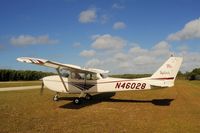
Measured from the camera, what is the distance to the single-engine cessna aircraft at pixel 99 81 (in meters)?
15.9

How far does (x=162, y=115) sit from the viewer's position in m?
12.1

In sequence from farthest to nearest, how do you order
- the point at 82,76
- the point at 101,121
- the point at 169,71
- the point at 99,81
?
the point at 82,76
the point at 99,81
the point at 169,71
the point at 101,121

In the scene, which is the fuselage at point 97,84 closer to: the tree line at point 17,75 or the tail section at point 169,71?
the tail section at point 169,71

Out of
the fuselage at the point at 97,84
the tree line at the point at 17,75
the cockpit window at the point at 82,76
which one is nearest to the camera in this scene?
the fuselage at the point at 97,84

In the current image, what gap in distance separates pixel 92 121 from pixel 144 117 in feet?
8.00

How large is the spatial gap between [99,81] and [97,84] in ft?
0.76

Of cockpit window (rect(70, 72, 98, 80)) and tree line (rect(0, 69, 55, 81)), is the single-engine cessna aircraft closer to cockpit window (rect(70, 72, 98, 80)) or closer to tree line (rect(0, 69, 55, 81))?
cockpit window (rect(70, 72, 98, 80))

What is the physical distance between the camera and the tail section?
623 inches

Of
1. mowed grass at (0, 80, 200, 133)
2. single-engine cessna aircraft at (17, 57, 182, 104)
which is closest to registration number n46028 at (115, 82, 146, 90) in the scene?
single-engine cessna aircraft at (17, 57, 182, 104)

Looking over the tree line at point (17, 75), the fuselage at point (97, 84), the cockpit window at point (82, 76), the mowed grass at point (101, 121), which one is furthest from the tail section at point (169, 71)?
the tree line at point (17, 75)

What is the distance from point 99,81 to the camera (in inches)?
673

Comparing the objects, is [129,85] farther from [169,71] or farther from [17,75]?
[17,75]

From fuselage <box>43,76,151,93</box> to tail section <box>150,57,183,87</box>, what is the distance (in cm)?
89

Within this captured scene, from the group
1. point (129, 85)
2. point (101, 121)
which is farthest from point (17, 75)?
point (101, 121)
